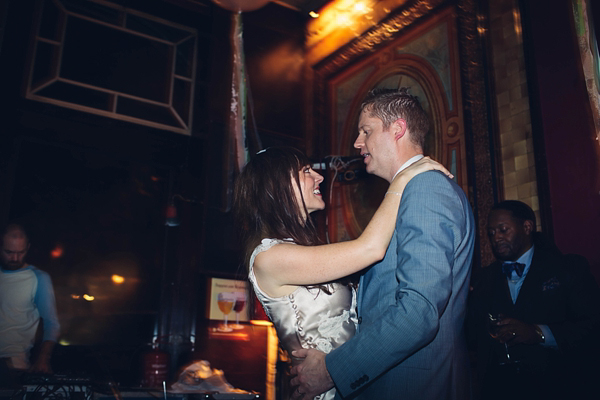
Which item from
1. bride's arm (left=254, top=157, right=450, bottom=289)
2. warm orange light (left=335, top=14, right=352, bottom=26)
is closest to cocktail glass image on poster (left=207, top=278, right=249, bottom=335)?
warm orange light (left=335, top=14, right=352, bottom=26)

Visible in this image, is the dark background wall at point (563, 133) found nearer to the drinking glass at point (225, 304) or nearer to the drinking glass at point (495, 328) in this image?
the drinking glass at point (495, 328)

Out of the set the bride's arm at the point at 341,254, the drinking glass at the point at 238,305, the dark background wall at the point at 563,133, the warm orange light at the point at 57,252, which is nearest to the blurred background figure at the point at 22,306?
the warm orange light at the point at 57,252

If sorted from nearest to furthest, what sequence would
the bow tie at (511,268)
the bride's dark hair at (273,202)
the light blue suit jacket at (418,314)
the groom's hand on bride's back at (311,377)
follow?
the light blue suit jacket at (418,314) < the groom's hand on bride's back at (311,377) < the bride's dark hair at (273,202) < the bow tie at (511,268)

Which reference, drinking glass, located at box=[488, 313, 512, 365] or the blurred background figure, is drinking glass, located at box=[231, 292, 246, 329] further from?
drinking glass, located at box=[488, 313, 512, 365]

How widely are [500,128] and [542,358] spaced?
2.00 meters

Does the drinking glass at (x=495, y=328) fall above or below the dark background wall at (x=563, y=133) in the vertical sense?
below

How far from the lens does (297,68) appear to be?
6.67 metres

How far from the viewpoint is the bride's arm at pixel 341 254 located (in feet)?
5.28

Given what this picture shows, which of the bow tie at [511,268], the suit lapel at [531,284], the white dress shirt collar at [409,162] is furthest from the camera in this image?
the bow tie at [511,268]

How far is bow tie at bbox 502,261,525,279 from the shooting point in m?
3.24

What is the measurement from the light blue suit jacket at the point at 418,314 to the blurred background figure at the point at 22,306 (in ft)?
10.7

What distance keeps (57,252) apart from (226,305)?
5.75ft

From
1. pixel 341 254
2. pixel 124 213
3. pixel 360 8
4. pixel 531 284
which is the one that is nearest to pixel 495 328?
pixel 531 284

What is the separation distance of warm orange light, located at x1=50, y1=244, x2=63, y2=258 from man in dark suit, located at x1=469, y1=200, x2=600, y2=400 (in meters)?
3.83
